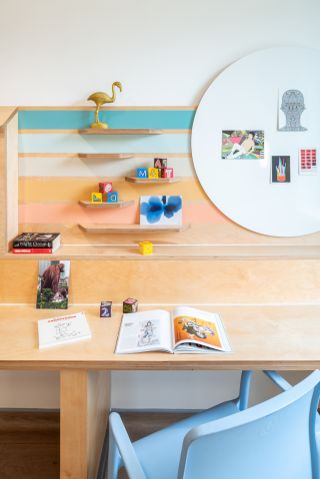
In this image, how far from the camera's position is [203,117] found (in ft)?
6.48

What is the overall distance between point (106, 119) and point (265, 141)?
809mm

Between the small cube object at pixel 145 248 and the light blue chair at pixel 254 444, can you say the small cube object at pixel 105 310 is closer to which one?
the small cube object at pixel 145 248

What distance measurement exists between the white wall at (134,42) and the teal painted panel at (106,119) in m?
0.05

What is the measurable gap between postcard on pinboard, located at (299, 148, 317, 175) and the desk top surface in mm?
753

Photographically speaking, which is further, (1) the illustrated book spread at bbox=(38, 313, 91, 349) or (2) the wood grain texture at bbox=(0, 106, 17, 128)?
(2) the wood grain texture at bbox=(0, 106, 17, 128)

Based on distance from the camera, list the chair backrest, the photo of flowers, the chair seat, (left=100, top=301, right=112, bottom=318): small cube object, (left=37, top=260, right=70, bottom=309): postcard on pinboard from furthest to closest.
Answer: the photo of flowers, (left=37, top=260, right=70, bottom=309): postcard on pinboard, (left=100, top=301, right=112, bottom=318): small cube object, the chair seat, the chair backrest

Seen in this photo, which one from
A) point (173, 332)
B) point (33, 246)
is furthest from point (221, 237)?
point (33, 246)

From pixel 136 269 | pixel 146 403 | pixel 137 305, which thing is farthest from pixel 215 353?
pixel 146 403

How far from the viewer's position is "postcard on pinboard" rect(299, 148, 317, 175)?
2000mm

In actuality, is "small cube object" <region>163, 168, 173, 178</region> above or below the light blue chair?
above

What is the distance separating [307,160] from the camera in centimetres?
200

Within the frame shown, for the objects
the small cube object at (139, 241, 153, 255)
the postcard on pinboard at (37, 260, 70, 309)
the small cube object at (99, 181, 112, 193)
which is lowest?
the postcard on pinboard at (37, 260, 70, 309)

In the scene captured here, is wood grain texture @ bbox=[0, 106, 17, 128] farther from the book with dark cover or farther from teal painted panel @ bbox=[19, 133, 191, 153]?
the book with dark cover

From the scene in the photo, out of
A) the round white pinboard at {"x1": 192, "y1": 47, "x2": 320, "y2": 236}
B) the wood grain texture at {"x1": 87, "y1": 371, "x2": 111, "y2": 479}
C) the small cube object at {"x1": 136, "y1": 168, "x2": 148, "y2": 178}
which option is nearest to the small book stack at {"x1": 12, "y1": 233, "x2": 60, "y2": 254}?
the small cube object at {"x1": 136, "y1": 168, "x2": 148, "y2": 178}
